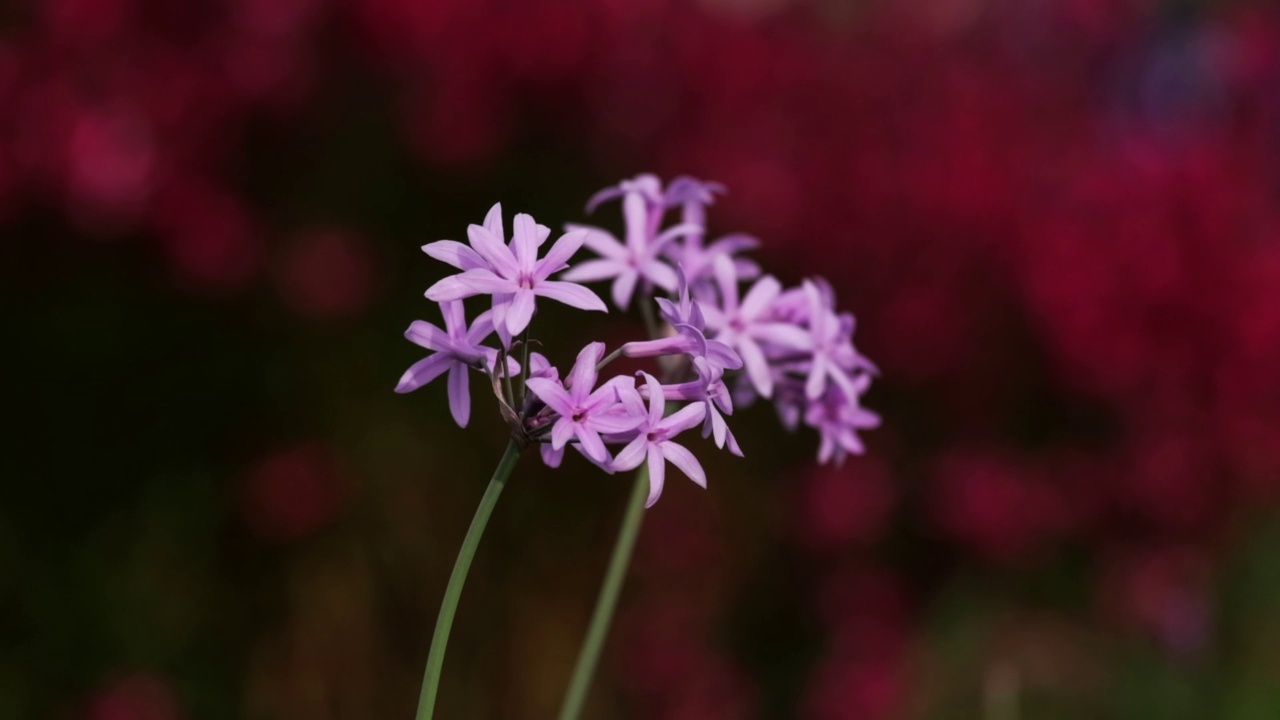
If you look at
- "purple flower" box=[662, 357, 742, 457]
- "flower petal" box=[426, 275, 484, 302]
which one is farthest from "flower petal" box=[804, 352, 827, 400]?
"flower petal" box=[426, 275, 484, 302]

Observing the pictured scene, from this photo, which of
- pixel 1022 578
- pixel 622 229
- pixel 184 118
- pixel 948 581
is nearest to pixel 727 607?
pixel 948 581

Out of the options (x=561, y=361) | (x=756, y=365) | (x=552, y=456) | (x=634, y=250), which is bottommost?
(x=561, y=361)

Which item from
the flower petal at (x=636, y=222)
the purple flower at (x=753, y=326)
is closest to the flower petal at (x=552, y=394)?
the purple flower at (x=753, y=326)

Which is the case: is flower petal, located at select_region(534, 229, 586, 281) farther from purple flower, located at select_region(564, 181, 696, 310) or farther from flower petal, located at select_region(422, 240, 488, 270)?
purple flower, located at select_region(564, 181, 696, 310)

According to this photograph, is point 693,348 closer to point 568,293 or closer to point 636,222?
point 568,293

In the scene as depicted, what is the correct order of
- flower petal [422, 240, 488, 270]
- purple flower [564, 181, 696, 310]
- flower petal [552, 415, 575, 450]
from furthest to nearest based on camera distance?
purple flower [564, 181, 696, 310] < flower petal [422, 240, 488, 270] < flower petal [552, 415, 575, 450]

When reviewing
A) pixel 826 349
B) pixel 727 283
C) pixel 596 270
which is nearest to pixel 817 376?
pixel 826 349

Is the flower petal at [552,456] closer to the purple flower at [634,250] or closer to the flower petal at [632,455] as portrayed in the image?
the flower petal at [632,455]
